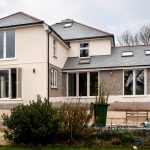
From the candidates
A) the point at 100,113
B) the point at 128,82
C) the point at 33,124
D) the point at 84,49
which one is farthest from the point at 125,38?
the point at 33,124

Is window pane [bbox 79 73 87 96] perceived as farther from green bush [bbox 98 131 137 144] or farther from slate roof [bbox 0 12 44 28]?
green bush [bbox 98 131 137 144]

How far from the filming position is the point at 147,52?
26.8 meters

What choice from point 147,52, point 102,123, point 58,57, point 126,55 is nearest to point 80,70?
point 58,57

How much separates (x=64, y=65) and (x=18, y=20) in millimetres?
5543

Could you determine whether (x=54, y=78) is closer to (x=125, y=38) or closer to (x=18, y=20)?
(x=18, y=20)

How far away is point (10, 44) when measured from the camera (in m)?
24.4

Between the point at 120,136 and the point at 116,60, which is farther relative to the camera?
the point at 116,60

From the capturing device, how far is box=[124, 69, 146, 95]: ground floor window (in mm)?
25375

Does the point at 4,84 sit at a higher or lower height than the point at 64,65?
lower

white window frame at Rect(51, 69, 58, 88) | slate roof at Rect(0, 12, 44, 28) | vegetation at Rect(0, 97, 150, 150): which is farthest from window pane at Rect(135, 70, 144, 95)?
vegetation at Rect(0, 97, 150, 150)

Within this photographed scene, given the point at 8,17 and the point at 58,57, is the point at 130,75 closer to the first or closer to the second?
the point at 58,57

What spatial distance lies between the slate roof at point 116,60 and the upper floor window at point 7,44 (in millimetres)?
4966

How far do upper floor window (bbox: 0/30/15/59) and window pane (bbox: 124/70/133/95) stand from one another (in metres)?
8.69

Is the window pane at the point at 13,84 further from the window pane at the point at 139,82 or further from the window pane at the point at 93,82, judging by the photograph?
the window pane at the point at 139,82
